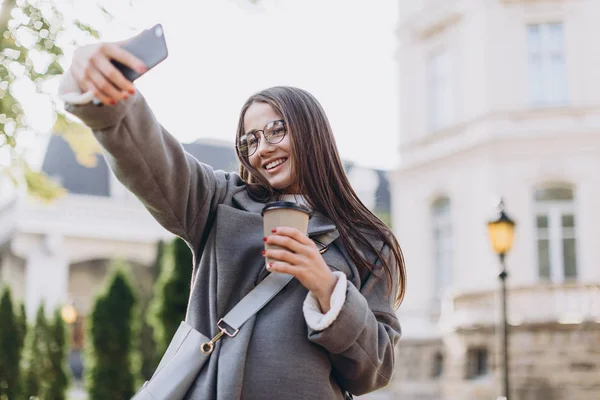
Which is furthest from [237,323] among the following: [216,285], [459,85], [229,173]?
[459,85]

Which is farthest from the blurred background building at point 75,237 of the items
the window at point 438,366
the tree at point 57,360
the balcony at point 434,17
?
the tree at point 57,360

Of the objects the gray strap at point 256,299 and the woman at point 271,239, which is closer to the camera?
the woman at point 271,239

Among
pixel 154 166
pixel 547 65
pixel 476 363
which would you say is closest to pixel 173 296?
pixel 476 363

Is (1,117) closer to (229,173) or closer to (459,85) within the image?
(229,173)

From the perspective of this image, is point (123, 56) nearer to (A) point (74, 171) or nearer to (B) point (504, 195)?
(B) point (504, 195)

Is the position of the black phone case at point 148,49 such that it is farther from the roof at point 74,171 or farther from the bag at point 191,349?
the roof at point 74,171

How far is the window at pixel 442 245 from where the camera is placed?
20.0 m

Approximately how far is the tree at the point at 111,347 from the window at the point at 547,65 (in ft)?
31.7

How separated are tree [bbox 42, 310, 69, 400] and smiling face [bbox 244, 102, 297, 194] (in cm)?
1620

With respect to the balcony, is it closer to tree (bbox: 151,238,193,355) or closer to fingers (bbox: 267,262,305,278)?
tree (bbox: 151,238,193,355)

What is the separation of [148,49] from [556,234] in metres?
17.0

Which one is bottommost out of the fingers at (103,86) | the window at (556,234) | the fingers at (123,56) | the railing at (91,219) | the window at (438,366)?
the window at (438,366)

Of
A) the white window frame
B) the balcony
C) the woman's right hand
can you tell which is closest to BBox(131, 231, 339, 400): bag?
the woman's right hand

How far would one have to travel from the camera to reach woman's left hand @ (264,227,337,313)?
6.20 ft
